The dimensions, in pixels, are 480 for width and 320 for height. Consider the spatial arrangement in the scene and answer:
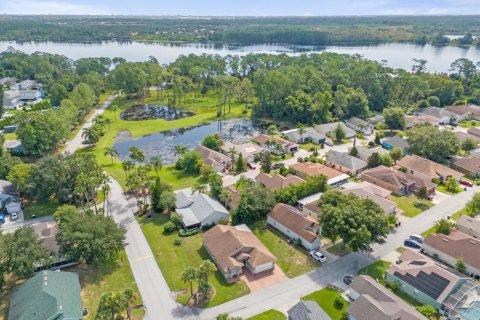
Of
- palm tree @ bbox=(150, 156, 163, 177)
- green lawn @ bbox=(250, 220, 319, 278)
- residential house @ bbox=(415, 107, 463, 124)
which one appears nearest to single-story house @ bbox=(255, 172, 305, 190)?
green lawn @ bbox=(250, 220, 319, 278)

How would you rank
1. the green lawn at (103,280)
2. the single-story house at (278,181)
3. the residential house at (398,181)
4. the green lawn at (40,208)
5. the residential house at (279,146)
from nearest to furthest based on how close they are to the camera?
1. the green lawn at (103,280)
2. the green lawn at (40,208)
3. the single-story house at (278,181)
4. the residential house at (398,181)
5. the residential house at (279,146)

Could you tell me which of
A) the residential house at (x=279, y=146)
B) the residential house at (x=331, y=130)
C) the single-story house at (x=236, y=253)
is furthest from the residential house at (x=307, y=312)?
the residential house at (x=331, y=130)

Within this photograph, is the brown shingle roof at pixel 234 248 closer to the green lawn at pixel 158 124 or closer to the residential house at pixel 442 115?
the green lawn at pixel 158 124

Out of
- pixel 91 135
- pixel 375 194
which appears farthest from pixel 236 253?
pixel 91 135

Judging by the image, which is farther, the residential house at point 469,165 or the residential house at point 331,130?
the residential house at point 331,130

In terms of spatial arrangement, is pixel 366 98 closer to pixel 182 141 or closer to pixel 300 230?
pixel 182 141

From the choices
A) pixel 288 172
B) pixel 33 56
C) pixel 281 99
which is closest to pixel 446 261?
pixel 288 172

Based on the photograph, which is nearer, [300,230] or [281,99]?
[300,230]
